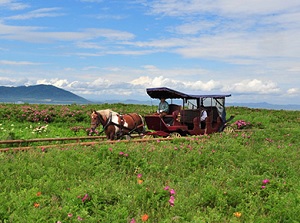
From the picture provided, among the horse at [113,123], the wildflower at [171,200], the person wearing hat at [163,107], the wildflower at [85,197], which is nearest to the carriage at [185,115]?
the person wearing hat at [163,107]

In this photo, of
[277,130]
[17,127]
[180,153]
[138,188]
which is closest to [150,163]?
[180,153]

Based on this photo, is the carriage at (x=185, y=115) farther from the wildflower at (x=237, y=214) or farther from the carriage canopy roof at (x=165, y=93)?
the wildflower at (x=237, y=214)

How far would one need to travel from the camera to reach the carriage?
640 inches

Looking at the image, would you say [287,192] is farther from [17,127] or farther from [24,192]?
[17,127]

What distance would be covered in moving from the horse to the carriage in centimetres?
120

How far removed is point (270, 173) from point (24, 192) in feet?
20.3

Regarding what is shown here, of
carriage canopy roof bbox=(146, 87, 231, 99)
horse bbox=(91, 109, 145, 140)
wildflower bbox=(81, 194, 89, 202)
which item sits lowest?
wildflower bbox=(81, 194, 89, 202)

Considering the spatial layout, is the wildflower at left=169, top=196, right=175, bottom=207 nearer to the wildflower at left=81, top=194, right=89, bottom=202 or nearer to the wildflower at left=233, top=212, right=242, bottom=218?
the wildflower at left=233, top=212, right=242, bottom=218

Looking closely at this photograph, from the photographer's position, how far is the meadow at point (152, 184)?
6160mm

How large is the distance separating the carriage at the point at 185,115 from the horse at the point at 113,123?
1.20 meters

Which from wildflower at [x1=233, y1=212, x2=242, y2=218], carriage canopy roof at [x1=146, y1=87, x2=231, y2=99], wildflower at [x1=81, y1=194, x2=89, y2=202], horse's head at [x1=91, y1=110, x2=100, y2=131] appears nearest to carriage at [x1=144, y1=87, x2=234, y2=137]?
carriage canopy roof at [x1=146, y1=87, x2=231, y2=99]

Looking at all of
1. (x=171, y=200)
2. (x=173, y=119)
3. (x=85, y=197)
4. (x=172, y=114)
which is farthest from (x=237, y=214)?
(x=172, y=114)

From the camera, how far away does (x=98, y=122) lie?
14.1m

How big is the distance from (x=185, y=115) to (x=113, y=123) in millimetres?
4248
